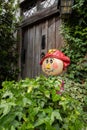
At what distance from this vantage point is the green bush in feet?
6.77

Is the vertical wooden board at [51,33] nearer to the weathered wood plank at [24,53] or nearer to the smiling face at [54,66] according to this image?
the weathered wood plank at [24,53]

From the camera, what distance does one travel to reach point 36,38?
21.9 feet

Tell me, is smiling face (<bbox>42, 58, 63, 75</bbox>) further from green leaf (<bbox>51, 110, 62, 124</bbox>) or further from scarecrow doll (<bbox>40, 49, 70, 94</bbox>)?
green leaf (<bbox>51, 110, 62, 124</bbox>)

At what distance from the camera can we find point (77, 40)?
4961 mm

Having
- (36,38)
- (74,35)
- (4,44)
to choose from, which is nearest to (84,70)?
(74,35)

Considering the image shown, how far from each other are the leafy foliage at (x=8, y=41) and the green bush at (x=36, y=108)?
14.3 ft

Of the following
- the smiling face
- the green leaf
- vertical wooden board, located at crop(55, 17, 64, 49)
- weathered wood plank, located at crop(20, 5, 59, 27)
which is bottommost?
the green leaf

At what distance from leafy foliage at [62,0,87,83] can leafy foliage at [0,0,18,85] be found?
1.96m

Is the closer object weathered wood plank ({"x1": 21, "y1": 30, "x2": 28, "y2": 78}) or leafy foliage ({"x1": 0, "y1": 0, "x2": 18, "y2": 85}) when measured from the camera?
leafy foliage ({"x1": 0, "y1": 0, "x2": 18, "y2": 85})

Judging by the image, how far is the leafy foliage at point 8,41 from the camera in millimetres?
6758

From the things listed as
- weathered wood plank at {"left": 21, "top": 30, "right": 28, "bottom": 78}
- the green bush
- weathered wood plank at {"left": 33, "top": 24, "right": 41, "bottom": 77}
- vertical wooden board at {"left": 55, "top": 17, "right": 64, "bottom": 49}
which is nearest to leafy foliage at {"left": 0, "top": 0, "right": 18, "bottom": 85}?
weathered wood plank at {"left": 21, "top": 30, "right": 28, "bottom": 78}

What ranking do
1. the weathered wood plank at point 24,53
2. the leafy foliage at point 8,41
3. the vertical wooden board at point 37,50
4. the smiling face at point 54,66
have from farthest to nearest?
the weathered wood plank at point 24,53 < the leafy foliage at point 8,41 < the vertical wooden board at point 37,50 < the smiling face at point 54,66

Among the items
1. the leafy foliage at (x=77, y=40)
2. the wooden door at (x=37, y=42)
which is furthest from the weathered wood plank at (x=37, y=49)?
the leafy foliage at (x=77, y=40)

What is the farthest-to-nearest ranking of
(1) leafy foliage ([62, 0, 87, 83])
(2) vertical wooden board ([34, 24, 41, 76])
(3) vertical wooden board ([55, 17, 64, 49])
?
1. (2) vertical wooden board ([34, 24, 41, 76])
2. (3) vertical wooden board ([55, 17, 64, 49])
3. (1) leafy foliage ([62, 0, 87, 83])
